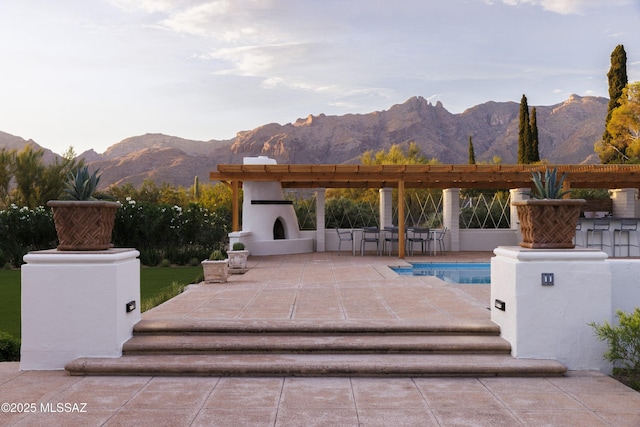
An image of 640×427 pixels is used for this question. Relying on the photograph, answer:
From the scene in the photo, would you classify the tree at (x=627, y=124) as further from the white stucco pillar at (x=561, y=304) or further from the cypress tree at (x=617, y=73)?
the white stucco pillar at (x=561, y=304)

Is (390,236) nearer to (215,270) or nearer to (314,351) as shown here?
(215,270)

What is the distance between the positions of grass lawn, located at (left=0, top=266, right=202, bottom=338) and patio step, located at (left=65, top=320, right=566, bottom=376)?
2.59 m

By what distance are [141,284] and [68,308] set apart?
6.43m

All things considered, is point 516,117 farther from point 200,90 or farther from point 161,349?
point 161,349

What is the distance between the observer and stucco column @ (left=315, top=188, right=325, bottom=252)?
1712cm

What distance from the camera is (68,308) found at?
512 cm

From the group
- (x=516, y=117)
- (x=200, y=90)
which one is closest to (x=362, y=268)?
(x=200, y=90)

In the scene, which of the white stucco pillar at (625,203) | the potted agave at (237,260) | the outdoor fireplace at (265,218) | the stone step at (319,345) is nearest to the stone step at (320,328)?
the stone step at (319,345)

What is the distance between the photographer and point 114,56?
19.1m

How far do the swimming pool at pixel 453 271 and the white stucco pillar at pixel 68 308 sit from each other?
7194 mm

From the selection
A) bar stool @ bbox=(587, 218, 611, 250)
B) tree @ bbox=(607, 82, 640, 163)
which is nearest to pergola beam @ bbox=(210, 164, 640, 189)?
bar stool @ bbox=(587, 218, 611, 250)

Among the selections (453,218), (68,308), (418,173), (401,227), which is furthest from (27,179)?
(68,308)

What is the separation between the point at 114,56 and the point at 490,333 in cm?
1781

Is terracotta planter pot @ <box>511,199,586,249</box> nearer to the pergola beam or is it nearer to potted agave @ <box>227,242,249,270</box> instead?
potted agave @ <box>227,242,249,270</box>
